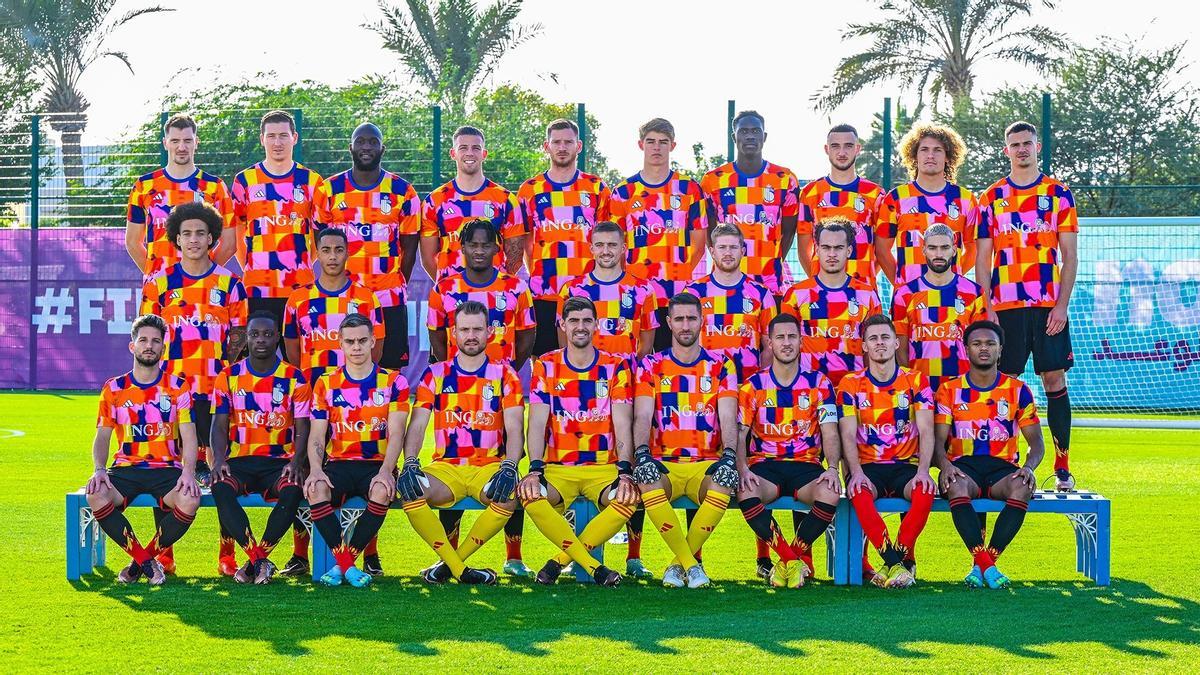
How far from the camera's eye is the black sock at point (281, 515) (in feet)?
21.9

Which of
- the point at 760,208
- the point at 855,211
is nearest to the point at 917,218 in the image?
the point at 855,211

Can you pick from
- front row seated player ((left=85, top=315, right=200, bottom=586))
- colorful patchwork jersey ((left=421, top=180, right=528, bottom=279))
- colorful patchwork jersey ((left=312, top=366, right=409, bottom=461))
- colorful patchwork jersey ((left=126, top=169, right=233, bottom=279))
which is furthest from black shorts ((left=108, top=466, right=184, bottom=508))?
colorful patchwork jersey ((left=421, top=180, right=528, bottom=279))

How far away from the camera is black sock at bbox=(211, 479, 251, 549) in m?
6.68

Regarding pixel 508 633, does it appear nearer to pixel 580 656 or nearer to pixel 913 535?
pixel 580 656

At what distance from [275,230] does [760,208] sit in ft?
8.18

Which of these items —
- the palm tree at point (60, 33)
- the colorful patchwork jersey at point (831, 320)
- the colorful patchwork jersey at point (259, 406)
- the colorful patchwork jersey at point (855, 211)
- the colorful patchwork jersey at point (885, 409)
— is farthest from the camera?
the palm tree at point (60, 33)

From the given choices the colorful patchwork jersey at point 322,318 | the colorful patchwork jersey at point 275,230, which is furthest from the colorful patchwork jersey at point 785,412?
the colorful patchwork jersey at point 275,230

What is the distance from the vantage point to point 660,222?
781cm

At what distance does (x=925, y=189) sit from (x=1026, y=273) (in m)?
0.67

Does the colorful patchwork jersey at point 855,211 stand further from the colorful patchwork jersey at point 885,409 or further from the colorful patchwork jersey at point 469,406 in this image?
the colorful patchwork jersey at point 469,406

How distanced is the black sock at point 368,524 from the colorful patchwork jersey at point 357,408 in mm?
344

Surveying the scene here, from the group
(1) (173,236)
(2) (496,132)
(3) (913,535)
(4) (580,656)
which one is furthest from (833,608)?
(2) (496,132)

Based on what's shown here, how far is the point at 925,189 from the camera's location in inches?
307

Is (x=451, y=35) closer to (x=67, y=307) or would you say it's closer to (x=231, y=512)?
(x=67, y=307)
